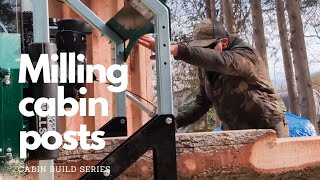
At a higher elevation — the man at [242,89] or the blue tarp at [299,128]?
the man at [242,89]

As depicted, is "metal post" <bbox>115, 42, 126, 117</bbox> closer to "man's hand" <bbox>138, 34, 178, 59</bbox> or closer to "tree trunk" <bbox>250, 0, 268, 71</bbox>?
"man's hand" <bbox>138, 34, 178, 59</bbox>

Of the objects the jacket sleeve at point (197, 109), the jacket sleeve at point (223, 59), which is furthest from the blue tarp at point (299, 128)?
the jacket sleeve at point (223, 59)

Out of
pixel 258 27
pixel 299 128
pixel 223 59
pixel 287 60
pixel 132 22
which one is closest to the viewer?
pixel 132 22

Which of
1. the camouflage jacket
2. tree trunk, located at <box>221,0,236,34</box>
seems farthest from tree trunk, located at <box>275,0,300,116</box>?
the camouflage jacket

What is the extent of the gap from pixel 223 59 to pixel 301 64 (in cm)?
678

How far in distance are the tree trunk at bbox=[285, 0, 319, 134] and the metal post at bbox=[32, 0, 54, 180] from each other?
7712mm

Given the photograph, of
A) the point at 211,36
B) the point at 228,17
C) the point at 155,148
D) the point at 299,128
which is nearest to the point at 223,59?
the point at 211,36

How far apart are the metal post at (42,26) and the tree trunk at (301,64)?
25.3 feet

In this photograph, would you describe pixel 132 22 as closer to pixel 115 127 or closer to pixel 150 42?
pixel 150 42

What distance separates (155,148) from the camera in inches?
67.4

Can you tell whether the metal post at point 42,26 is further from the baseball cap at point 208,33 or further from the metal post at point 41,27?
the baseball cap at point 208,33

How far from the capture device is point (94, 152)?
214 cm

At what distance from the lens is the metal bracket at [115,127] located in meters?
2.65

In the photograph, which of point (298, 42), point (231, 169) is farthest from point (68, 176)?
point (298, 42)
